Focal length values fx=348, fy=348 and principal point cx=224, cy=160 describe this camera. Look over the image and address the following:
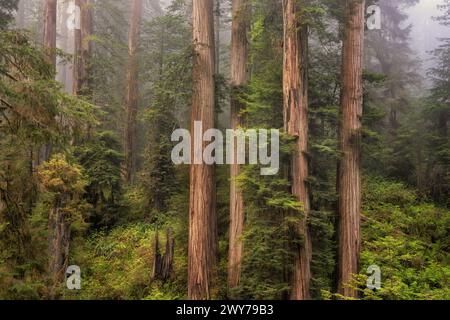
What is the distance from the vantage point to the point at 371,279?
7289 mm

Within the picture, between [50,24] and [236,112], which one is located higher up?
[50,24]

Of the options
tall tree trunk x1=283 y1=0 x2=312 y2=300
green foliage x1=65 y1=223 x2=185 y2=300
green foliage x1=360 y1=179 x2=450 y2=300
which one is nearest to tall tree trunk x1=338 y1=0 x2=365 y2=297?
green foliage x1=360 y1=179 x2=450 y2=300

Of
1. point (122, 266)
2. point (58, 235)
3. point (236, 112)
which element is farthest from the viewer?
point (122, 266)

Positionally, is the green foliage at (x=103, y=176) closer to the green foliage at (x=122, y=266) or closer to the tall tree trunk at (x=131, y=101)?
the green foliage at (x=122, y=266)

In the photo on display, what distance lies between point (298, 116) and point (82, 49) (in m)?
11.0

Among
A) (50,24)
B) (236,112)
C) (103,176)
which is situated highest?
(50,24)

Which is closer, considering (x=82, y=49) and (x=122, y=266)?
(x=122, y=266)

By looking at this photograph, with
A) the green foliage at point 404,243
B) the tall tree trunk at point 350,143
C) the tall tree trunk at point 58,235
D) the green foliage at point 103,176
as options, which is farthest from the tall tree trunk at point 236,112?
the green foliage at point 103,176

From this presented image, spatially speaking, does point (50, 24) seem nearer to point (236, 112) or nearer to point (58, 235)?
point (58, 235)

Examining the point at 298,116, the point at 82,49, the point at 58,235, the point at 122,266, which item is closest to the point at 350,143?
the point at 298,116

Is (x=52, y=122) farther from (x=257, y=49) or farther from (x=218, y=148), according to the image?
(x=257, y=49)

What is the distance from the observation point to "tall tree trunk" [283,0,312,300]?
23.2 ft

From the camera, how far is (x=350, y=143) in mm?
8430
